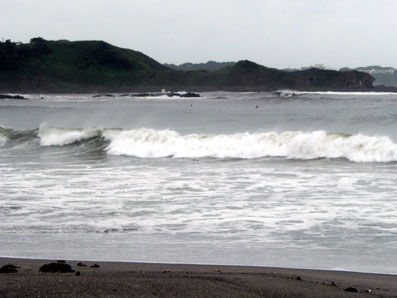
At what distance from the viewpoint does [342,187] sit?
13.3m

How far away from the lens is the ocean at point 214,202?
8.23 meters

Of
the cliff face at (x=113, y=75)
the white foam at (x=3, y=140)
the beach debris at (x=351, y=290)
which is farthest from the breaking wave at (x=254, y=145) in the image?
the cliff face at (x=113, y=75)

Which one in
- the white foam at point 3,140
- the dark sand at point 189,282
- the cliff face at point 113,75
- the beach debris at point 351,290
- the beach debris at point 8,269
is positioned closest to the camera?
the dark sand at point 189,282

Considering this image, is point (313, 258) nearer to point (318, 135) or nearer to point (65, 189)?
point (65, 189)

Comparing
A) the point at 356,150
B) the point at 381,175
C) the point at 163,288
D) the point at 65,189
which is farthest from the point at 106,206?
the point at 356,150

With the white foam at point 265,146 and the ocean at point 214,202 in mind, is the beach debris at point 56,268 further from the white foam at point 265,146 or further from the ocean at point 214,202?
the white foam at point 265,146

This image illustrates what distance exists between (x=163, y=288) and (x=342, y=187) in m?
8.28

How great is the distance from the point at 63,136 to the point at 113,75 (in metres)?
102

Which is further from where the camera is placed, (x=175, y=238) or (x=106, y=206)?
(x=106, y=206)

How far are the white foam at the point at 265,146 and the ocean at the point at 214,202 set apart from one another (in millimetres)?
48

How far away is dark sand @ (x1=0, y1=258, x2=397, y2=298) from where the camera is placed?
5461mm

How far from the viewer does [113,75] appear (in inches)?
5037

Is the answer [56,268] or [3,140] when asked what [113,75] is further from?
[56,268]

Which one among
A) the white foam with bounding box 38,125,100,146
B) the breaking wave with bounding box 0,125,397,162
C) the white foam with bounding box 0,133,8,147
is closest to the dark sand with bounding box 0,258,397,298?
the breaking wave with bounding box 0,125,397,162
